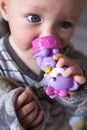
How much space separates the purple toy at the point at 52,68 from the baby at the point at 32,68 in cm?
1

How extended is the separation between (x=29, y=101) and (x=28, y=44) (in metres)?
0.11

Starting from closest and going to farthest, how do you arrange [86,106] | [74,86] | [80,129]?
[74,86], [86,106], [80,129]

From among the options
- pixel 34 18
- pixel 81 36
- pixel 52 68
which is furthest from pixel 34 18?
pixel 81 36

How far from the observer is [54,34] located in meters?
0.60

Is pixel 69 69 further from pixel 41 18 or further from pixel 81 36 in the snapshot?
pixel 81 36

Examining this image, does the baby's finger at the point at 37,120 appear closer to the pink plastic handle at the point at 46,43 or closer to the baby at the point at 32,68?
the baby at the point at 32,68

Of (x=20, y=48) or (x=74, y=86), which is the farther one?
(x=20, y=48)

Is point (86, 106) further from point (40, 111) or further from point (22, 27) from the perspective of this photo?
point (22, 27)

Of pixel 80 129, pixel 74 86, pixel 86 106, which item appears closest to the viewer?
pixel 74 86

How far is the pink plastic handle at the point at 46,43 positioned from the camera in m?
Result: 0.58

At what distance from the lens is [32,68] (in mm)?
714

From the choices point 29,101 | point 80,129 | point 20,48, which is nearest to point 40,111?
point 29,101

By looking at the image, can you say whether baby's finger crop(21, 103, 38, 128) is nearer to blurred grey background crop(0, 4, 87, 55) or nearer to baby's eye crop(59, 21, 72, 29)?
baby's eye crop(59, 21, 72, 29)

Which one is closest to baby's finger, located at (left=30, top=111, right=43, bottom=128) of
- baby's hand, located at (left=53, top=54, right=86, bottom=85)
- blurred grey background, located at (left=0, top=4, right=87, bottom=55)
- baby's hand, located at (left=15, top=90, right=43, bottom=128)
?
baby's hand, located at (left=15, top=90, right=43, bottom=128)
